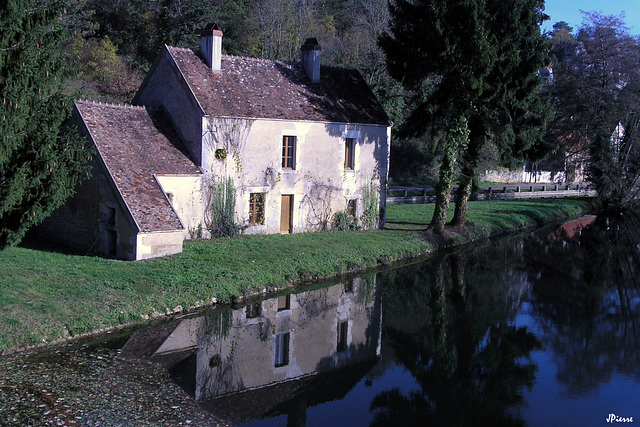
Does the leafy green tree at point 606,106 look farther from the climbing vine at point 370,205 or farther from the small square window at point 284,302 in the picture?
the small square window at point 284,302

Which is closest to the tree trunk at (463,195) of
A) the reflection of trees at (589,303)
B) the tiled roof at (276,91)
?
the reflection of trees at (589,303)

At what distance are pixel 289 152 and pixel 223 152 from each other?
300 cm

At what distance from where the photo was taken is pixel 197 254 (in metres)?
17.2

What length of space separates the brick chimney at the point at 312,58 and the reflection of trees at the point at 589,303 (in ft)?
37.9

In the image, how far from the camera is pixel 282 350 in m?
12.9

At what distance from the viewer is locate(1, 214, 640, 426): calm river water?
10344 millimetres

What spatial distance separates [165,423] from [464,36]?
59.3 feet

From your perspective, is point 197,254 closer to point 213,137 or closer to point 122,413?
point 213,137

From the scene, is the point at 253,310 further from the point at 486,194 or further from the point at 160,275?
the point at 486,194

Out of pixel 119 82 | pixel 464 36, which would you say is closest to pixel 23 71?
pixel 464 36

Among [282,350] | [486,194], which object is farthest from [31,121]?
[486,194]

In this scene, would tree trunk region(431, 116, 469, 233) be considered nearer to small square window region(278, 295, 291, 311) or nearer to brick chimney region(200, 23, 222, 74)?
brick chimney region(200, 23, 222, 74)

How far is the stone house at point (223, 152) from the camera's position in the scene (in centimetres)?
1741

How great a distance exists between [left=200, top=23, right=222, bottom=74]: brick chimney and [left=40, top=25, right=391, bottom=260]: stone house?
5cm
